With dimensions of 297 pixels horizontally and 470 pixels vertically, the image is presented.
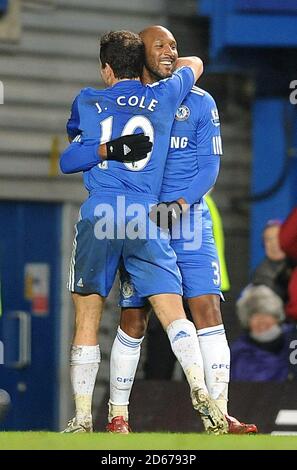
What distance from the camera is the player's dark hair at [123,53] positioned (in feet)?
29.2

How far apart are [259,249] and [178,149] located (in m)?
6.48

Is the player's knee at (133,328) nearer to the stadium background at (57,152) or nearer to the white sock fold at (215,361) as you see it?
the white sock fold at (215,361)

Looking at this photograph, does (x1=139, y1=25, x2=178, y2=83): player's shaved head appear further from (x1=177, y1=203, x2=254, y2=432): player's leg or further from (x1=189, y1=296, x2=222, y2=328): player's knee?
(x1=189, y1=296, x2=222, y2=328): player's knee

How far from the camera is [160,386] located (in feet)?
37.1

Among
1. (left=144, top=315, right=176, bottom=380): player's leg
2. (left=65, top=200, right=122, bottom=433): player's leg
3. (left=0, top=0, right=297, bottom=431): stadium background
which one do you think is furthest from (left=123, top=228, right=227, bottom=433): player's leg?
(left=0, top=0, right=297, bottom=431): stadium background

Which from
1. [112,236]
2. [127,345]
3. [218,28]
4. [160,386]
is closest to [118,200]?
[112,236]

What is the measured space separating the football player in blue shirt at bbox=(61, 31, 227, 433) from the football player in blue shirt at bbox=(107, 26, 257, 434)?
0.50 feet

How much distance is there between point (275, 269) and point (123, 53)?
13.7 ft

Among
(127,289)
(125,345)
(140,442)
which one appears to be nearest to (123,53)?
(127,289)

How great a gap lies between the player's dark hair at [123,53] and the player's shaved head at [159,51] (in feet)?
0.22

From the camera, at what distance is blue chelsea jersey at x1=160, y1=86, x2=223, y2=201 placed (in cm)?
906

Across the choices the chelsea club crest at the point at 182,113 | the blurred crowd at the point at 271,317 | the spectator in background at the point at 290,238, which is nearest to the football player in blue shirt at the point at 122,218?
the chelsea club crest at the point at 182,113

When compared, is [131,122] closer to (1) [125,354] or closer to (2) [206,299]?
(2) [206,299]

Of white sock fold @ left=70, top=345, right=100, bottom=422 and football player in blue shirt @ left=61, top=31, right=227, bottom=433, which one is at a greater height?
football player in blue shirt @ left=61, top=31, right=227, bottom=433
